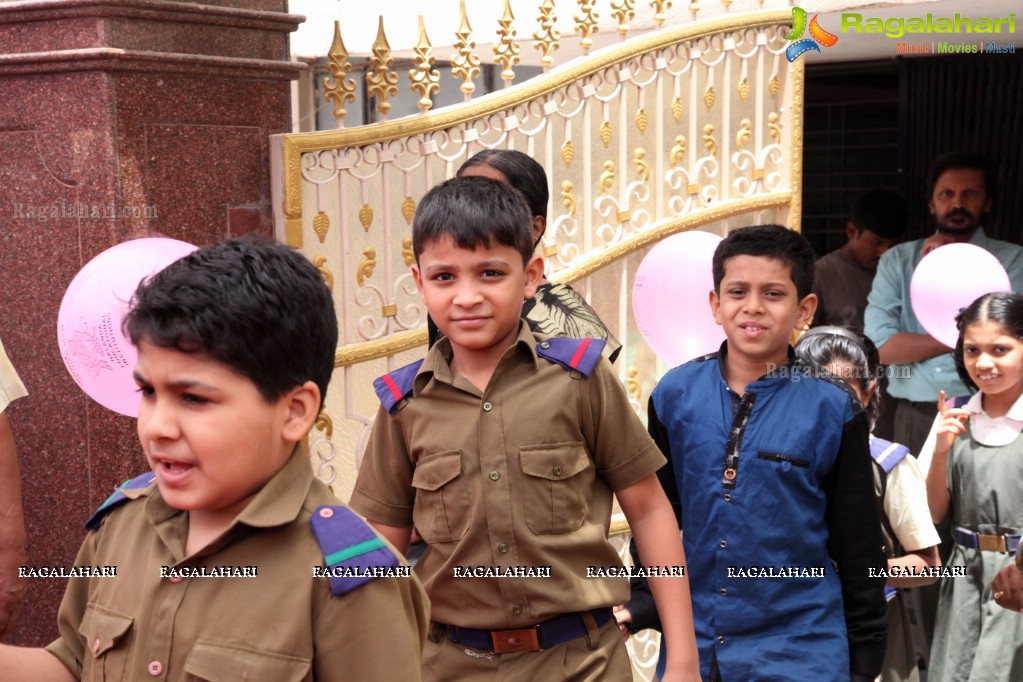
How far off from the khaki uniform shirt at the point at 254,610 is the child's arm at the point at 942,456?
2643mm

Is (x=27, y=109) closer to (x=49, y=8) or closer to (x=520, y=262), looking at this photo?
(x=49, y=8)

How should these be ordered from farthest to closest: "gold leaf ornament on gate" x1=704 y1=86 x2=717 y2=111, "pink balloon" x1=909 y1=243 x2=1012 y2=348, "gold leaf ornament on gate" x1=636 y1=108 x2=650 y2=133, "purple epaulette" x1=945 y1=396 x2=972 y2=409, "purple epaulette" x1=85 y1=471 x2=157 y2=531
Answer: "gold leaf ornament on gate" x1=704 y1=86 x2=717 y2=111, "gold leaf ornament on gate" x1=636 y1=108 x2=650 y2=133, "pink balloon" x1=909 y1=243 x2=1012 y2=348, "purple epaulette" x1=945 y1=396 x2=972 y2=409, "purple epaulette" x1=85 y1=471 x2=157 y2=531

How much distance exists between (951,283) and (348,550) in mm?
3296

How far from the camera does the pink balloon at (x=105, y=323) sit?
8.59 feet

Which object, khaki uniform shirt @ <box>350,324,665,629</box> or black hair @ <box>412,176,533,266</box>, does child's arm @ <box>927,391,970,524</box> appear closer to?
khaki uniform shirt @ <box>350,324,665,629</box>

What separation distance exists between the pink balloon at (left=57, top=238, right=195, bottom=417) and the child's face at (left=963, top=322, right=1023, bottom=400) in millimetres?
2527

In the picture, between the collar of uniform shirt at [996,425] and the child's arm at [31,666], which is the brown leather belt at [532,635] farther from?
the collar of uniform shirt at [996,425]

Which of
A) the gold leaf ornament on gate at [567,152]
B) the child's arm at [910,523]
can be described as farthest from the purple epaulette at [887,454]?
the gold leaf ornament on gate at [567,152]

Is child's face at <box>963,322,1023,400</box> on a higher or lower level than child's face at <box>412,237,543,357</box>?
lower

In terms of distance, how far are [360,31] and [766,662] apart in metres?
4.90

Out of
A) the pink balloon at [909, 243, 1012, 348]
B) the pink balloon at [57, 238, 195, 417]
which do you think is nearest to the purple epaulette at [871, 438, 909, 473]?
the pink balloon at [909, 243, 1012, 348]

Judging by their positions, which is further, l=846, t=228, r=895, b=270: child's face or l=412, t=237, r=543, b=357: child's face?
l=846, t=228, r=895, b=270: child's face

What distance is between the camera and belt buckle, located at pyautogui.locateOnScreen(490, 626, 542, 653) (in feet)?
7.48

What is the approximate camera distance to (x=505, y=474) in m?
2.30
